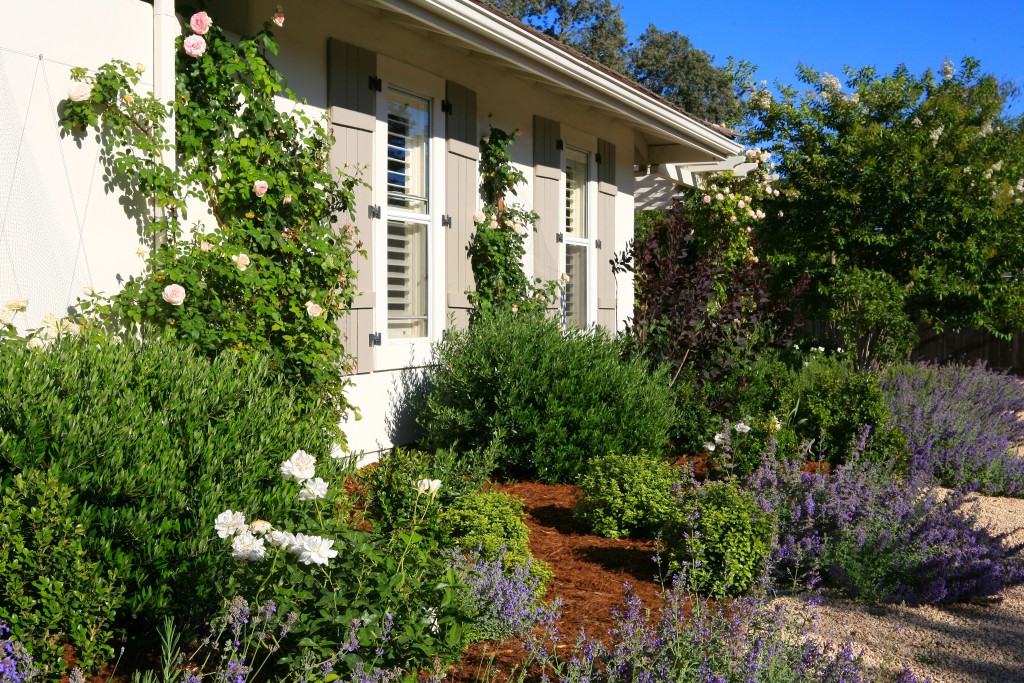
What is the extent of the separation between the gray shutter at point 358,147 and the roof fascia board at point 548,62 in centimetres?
66

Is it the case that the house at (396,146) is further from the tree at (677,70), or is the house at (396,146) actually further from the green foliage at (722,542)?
the tree at (677,70)

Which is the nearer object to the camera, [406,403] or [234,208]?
[234,208]

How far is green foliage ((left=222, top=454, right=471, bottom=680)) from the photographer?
2447 millimetres

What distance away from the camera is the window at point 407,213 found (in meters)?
6.79

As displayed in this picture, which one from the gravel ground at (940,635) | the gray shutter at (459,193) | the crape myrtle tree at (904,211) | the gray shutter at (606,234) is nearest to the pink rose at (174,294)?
the gray shutter at (459,193)

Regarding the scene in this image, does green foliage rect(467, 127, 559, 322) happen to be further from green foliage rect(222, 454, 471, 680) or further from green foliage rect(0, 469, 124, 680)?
green foliage rect(0, 469, 124, 680)

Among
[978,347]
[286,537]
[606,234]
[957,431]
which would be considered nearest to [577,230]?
[606,234]

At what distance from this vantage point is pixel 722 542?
4.12m

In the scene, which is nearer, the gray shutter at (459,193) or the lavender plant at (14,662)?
the lavender plant at (14,662)

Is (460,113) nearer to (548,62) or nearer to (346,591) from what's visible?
(548,62)

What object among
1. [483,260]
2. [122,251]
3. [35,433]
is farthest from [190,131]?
[483,260]

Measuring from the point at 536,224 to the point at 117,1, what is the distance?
4476mm

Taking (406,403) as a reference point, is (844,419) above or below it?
below

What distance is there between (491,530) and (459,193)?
3794mm
